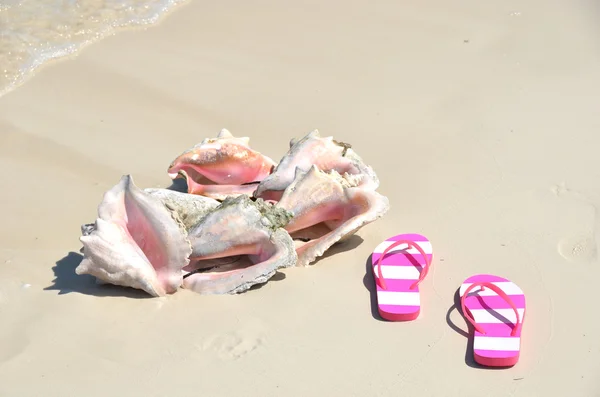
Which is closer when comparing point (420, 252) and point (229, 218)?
point (229, 218)

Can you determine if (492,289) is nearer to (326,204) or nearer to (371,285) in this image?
(371,285)

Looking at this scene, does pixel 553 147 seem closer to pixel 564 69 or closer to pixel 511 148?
pixel 511 148

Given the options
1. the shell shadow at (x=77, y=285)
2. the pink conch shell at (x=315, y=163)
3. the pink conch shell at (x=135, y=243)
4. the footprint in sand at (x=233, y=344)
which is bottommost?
the shell shadow at (x=77, y=285)

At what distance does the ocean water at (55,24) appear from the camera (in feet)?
18.2

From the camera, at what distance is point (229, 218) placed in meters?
3.47

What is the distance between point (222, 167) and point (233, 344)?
113cm

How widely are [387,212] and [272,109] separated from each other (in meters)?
1.18

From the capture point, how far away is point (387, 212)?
3967 mm

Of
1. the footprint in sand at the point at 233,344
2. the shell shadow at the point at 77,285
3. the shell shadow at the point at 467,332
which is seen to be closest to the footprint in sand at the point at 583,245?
the shell shadow at the point at 467,332

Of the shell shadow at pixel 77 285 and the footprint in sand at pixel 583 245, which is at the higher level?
the footprint in sand at pixel 583 245

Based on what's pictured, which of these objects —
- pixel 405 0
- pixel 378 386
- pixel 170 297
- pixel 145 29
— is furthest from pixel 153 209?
pixel 405 0

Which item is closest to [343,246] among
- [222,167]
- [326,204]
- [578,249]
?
[326,204]

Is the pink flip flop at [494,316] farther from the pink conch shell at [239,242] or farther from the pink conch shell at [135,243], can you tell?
the pink conch shell at [135,243]

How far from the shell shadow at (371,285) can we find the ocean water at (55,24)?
2.79 meters
